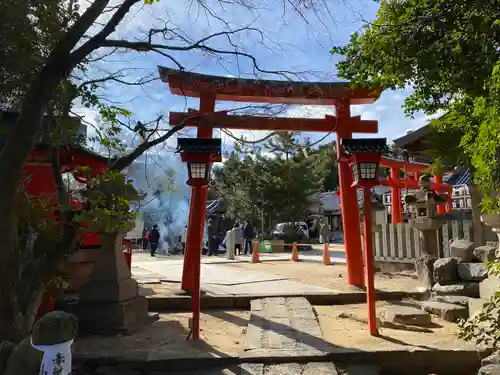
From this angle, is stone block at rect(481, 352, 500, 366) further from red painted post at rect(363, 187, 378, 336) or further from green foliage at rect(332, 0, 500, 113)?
green foliage at rect(332, 0, 500, 113)

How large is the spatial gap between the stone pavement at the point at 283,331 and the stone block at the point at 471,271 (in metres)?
2.60

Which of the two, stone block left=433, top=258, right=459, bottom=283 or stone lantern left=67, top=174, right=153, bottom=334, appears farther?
stone block left=433, top=258, right=459, bottom=283

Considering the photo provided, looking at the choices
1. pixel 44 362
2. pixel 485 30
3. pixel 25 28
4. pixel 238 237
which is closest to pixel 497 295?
pixel 485 30

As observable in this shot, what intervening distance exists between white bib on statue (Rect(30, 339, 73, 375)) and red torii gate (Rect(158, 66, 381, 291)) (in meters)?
5.83

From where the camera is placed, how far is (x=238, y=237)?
21000 millimetres

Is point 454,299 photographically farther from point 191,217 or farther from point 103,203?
point 103,203

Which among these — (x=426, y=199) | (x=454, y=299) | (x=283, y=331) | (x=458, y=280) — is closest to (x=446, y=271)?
(x=458, y=280)

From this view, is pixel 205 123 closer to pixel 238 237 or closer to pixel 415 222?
pixel 415 222

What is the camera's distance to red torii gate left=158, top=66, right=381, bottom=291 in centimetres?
877

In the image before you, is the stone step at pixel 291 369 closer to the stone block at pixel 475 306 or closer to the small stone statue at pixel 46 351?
the small stone statue at pixel 46 351

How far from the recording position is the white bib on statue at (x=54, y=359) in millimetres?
2625

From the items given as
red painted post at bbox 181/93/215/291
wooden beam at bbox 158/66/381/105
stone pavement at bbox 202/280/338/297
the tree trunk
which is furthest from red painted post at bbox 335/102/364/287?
the tree trunk

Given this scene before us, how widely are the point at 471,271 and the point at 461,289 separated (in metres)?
0.34

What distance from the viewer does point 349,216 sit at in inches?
373
